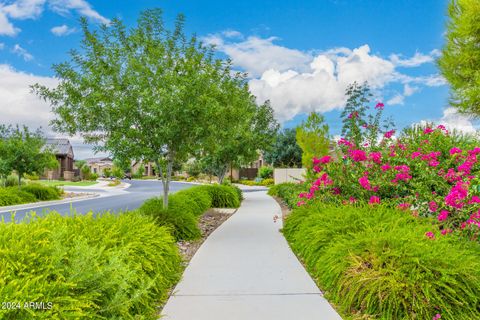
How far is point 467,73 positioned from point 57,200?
2328 centimetres

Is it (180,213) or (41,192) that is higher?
(180,213)

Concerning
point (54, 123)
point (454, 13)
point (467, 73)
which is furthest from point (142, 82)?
A: point (454, 13)

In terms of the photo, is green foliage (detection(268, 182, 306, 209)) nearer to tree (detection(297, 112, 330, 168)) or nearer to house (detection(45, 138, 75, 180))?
tree (detection(297, 112, 330, 168))

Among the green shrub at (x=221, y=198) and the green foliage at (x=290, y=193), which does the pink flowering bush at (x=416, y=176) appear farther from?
the green shrub at (x=221, y=198)

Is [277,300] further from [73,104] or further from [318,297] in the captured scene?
[73,104]

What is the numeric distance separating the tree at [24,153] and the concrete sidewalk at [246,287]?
14638 millimetres

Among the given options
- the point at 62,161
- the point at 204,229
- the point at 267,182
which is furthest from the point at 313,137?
the point at 62,161

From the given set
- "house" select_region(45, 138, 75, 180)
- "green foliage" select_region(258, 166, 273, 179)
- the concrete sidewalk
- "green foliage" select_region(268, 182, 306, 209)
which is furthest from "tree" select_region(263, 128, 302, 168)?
the concrete sidewalk

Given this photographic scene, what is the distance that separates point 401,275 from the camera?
4.17m

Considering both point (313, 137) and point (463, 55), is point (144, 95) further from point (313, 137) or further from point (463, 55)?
point (463, 55)

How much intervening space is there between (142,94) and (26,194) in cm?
1370

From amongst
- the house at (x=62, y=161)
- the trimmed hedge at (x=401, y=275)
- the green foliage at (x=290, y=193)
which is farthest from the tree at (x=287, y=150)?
the trimmed hedge at (x=401, y=275)

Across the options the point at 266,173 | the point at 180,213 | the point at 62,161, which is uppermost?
the point at 62,161

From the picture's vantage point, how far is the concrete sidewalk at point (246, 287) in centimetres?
427
